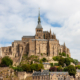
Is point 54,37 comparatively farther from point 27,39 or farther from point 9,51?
point 9,51

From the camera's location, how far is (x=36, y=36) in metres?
82.9

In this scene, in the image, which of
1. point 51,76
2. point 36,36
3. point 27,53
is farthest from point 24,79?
point 36,36

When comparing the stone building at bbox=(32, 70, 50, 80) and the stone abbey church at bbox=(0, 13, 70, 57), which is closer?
the stone building at bbox=(32, 70, 50, 80)

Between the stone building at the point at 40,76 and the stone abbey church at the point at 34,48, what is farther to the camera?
the stone abbey church at the point at 34,48

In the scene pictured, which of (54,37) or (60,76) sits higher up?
(54,37)

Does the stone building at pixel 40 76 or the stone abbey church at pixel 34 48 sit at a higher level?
the stone abbey church at pixel 34 48

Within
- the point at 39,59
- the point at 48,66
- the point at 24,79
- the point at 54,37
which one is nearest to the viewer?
the point at 24,79

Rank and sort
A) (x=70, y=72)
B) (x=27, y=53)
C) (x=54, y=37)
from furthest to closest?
(x=54, y=37) < (x=27, y=53) < (x=70, y=72)

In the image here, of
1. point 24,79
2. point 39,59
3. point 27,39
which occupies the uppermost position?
point 27,39

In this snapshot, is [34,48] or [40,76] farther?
[34,48]

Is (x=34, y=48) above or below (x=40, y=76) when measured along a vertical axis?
above

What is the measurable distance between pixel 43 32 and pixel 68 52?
14.6 metres

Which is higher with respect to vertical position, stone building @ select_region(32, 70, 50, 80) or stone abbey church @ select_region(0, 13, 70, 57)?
stone abbey church @ select_region(0, 13, 70, 57)

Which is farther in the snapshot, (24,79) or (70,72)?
(70,72)
